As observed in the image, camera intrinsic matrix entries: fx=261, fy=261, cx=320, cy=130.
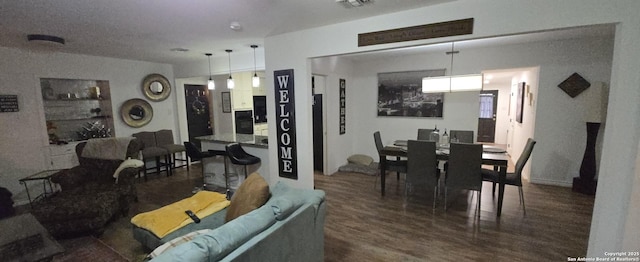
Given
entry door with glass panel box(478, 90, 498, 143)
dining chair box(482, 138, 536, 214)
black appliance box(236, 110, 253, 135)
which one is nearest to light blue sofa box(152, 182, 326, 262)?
dining chair box(482, 138, 536, 214)

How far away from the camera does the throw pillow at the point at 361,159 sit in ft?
17.6

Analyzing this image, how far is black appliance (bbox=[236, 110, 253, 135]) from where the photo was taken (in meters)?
6.34

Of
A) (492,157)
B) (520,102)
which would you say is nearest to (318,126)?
(492,157)

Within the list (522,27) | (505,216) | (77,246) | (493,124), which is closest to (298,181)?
(77,246)

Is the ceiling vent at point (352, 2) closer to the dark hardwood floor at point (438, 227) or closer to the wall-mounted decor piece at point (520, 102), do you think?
the dark hardwood floor at point (438, 227)

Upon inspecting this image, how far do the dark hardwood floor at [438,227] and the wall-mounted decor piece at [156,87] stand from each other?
2119mm

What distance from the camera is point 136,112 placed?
5.14m

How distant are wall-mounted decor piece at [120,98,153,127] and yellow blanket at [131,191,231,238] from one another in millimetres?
3392

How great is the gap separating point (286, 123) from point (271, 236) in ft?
6.79

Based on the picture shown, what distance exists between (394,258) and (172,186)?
12.5 feet

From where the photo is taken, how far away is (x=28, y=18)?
8.13ft

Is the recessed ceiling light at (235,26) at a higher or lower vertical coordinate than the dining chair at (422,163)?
higher

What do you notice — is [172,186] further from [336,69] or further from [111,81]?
[336,69]

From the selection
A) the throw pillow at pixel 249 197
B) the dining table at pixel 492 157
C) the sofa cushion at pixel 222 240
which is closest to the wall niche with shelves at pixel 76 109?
the throw pillow at pixel 249 197
